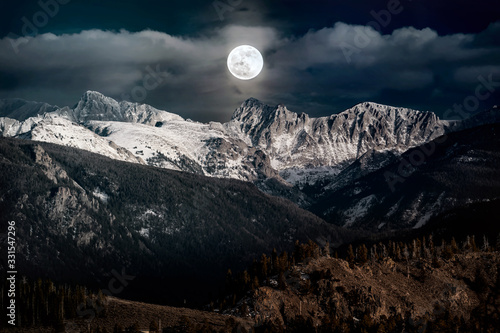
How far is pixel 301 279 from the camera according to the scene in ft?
597

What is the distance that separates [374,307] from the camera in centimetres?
17788

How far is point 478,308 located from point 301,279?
68855 millimetres

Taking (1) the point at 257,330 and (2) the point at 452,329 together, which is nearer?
(1) the point at 257,330

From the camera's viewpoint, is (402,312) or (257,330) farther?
(402,312)

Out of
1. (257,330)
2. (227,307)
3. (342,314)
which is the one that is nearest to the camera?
(257,330)

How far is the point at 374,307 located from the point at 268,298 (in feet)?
114

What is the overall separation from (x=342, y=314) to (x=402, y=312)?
2243 centimetres

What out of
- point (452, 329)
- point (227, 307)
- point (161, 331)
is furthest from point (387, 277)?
point (161, 331)

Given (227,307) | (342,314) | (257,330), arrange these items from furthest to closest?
(227,307) < (342,314) < (257,330)

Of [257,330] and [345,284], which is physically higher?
[345,284]

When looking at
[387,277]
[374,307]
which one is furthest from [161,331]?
[387,277]

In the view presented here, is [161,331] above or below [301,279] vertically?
below

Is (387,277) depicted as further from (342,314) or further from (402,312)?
(342,314)

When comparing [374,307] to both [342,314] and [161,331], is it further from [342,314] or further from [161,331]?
[161,331]
